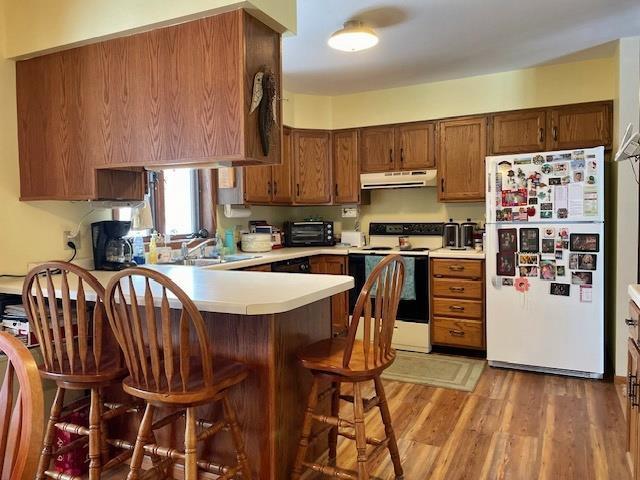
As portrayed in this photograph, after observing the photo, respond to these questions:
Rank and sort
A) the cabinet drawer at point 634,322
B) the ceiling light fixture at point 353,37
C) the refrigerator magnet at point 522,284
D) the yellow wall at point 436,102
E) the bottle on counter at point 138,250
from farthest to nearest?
the yellow wall at point 436,102 → the refrigerator magnet at point 522,284 → the bottle on counter at point 138,250 → the ceiling light fixture at point 353,37 → the cabinet drawer at point 634,322

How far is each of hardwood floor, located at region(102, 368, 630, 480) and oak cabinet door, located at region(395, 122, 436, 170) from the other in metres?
1.96

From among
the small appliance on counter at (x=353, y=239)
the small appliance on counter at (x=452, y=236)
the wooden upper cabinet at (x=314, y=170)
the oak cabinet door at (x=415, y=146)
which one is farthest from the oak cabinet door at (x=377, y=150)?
the small appliance on counter at (x=452, y=236)

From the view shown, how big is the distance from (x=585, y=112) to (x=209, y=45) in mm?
3021

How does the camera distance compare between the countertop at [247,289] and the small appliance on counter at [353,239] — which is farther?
the small appliance on counter at [353,239]

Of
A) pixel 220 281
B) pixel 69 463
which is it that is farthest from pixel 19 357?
pixel 69 463

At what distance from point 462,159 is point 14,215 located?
11.0ft

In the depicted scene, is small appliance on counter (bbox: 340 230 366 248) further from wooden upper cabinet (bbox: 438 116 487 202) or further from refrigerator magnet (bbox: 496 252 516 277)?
refrigerator magnet (bbox: 496 252 516 277)

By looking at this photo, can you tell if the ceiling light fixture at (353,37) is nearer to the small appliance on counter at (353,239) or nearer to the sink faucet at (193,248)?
the sink faucet at (193,248)

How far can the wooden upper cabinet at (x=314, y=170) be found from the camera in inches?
182

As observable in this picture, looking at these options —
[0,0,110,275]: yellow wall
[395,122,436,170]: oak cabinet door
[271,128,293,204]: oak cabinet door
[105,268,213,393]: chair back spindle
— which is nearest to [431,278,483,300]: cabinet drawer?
[395,122,436,170]: oak cabinet door

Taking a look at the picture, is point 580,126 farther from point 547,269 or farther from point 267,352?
point 267,352

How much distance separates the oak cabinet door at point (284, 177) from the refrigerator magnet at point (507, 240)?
203cm

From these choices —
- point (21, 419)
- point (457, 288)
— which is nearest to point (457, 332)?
point (457, 288)

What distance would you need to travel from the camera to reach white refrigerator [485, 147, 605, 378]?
3.22 meters
